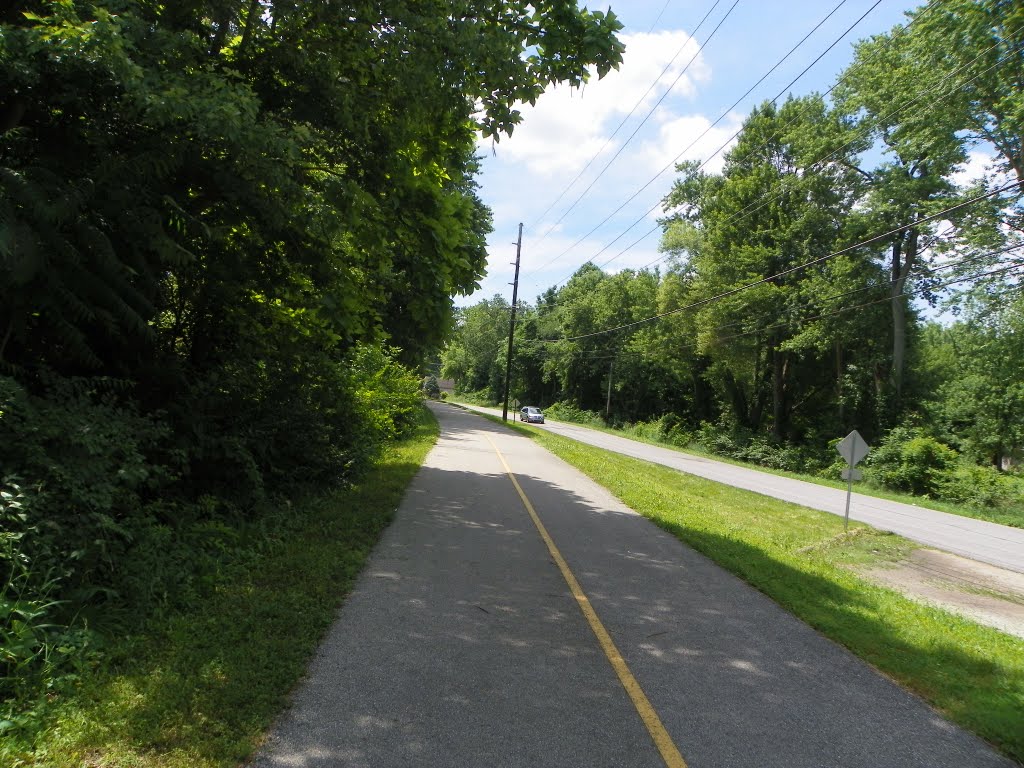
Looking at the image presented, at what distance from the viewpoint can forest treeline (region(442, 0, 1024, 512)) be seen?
24078 millimetres

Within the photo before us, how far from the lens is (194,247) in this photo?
736 centimetres

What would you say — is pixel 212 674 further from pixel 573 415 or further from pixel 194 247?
pixel 573 415

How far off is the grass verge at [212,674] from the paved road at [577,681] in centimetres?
22

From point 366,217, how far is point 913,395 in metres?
34.2

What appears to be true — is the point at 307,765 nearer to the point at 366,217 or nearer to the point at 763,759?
the point at 763,759

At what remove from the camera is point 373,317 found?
1077 centimetres

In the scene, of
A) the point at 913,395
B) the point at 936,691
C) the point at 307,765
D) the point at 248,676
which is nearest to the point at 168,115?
the point at 248,676

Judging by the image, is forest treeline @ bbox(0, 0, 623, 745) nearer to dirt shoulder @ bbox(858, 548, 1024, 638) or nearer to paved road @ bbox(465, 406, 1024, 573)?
dirt shoulder @ bbox(858, 548, 1024, 638)

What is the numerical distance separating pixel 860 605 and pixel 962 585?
3508 millimetres

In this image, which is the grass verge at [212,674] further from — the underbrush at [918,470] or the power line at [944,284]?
the underbrush at [918,470]

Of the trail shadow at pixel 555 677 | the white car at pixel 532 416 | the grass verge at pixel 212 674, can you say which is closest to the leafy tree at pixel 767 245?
the white car at pixel 532 416

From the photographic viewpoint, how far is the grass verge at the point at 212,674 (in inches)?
133

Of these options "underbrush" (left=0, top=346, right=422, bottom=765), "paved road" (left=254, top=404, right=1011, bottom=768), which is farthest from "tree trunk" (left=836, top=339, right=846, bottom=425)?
"underbrush" (left=0, top=346, right=422, bottom=765)

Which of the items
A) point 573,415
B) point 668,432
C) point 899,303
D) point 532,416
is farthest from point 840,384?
point 573,415
